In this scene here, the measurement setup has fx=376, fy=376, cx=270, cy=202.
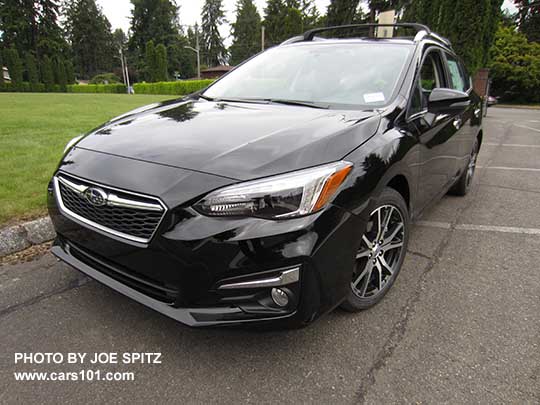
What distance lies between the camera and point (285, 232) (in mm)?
1536

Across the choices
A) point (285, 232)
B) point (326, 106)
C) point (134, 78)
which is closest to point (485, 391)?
point (285, 232)

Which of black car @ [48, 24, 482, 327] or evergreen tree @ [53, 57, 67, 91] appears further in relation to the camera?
evergreen tree @ [53, 57, 67, 91]

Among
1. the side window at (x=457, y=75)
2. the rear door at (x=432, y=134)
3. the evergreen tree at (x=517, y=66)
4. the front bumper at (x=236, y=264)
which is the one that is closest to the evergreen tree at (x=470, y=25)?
the side window at (x=457, y=75)

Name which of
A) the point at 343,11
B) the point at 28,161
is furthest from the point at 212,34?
the point at 28,161

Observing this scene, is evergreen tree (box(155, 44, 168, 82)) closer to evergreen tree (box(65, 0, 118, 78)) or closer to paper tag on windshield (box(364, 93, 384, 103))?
evergreen tree (box(65, 0, 118, 78))

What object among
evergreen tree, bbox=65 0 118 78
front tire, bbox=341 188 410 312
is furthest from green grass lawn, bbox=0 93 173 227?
evergreen tree, bbox=65 0 118 78

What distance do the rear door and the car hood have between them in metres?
0.57

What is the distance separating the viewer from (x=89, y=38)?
72.6 m

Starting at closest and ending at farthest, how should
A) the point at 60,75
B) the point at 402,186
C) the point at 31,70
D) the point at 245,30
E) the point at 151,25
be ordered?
the point at 402,186 < the point at 31,70 < the point at 60,75 < the point at 151,25 < the point at 245,30

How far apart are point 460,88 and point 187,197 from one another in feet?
11.6

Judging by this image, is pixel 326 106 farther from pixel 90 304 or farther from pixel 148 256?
pixel 90 304

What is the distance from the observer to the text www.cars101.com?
1743 mm

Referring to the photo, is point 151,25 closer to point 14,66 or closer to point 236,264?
point 14,66

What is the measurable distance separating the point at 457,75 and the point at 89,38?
83615mm
